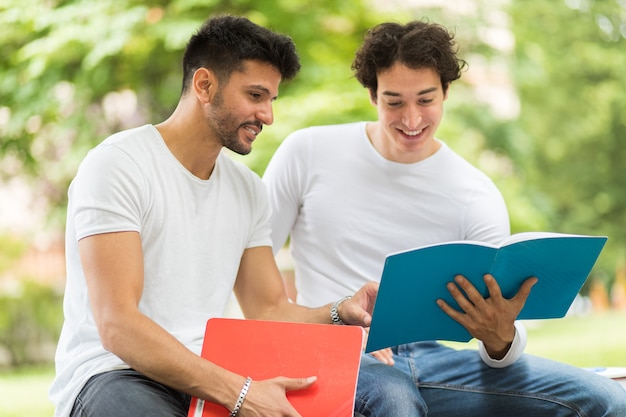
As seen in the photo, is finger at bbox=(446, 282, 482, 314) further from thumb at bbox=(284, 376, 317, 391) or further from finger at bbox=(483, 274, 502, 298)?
thumb at bbox=(284, 376, 317, 391)

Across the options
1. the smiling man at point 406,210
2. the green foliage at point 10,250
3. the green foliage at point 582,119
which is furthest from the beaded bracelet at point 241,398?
the green foliage at point 582,119

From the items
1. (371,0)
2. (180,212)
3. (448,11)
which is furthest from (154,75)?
(180,212)

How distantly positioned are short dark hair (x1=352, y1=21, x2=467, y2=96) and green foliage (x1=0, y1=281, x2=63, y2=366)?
15.5ft

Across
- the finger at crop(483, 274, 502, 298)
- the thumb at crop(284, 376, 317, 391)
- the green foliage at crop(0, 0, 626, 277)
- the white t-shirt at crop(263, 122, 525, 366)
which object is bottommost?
the thumb at crop(284, 376, 317, 391)

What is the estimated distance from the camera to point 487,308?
1944 millimetres

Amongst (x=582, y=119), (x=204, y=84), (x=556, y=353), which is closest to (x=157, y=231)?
(x=204, y=84)

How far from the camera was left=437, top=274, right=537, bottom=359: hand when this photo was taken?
6.26 ft

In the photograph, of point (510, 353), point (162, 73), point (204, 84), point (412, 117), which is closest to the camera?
point (204, 84)

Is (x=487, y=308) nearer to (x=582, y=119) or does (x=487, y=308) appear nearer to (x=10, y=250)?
(x=10, y=250)

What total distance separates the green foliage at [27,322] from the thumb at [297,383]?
5095 millimetres

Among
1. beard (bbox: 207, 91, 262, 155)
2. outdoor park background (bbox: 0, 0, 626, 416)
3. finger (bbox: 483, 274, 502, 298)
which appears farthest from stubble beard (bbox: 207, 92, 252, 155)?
outdoor park background (bbox: 0, 0, 626, 416)

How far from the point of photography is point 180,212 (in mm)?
1917

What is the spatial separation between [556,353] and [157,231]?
491 centimetres

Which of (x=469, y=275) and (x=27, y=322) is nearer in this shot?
(x=469, y=275)
